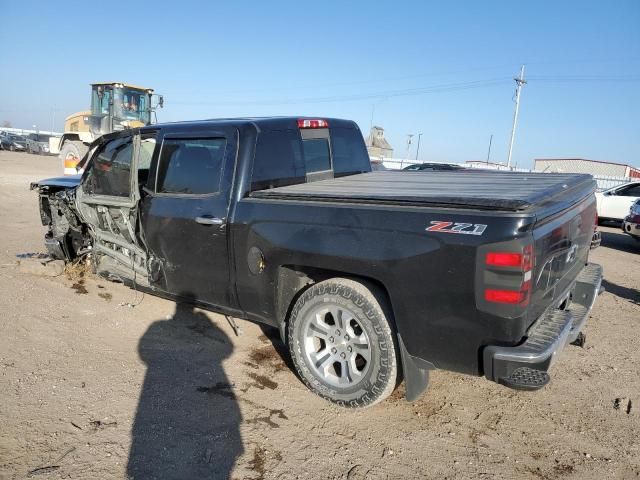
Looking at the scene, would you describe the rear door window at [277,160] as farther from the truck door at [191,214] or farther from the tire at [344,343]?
the tire at [344,343]

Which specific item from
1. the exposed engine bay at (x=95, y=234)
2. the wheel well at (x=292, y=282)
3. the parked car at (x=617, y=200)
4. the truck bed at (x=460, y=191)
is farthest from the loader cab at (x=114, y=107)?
the wheel well at (x=292, y=282)

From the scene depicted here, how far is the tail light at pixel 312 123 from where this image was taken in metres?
4.20

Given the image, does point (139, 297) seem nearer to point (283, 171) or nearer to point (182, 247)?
point (182, 247)

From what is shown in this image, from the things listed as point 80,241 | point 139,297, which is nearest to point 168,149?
point 139,297

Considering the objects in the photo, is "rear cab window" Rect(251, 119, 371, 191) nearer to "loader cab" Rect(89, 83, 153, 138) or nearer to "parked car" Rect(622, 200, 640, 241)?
"parked car" Rect(622, 200, 640, 241)

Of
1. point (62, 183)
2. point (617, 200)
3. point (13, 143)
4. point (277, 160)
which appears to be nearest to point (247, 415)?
point (277, 160)

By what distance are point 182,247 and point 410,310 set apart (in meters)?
2.10

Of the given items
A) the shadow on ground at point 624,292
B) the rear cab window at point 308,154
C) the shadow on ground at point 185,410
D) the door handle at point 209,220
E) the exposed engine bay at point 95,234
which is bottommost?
the shadow on ground at point 185,410

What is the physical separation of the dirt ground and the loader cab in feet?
56.0

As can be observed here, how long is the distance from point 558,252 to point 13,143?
47.4 m

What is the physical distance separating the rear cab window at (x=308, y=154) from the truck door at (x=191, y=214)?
26cm

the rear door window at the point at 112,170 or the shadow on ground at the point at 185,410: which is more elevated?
the rear door window at the point at 112,170

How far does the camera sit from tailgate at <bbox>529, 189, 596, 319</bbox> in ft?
8.58

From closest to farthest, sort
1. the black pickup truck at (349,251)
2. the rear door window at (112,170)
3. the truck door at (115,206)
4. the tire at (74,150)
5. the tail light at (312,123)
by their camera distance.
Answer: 1. the black pickup truck at (349,251)
2. the tail light at (312,123)
3. the truck door at (115,206)
4. the rear door window at (112,170)
5. the tire at (74,150)
